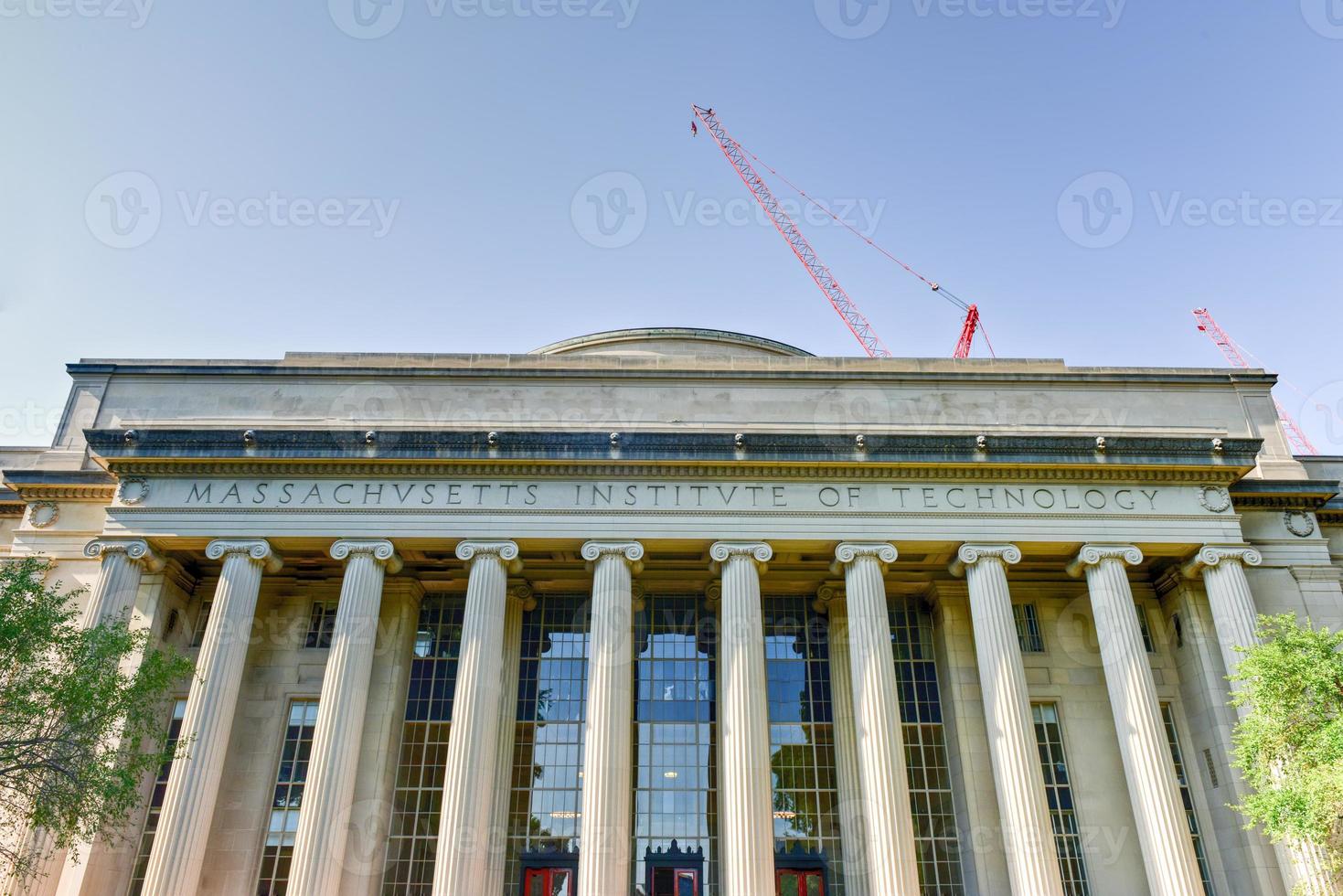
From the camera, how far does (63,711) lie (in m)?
22.7

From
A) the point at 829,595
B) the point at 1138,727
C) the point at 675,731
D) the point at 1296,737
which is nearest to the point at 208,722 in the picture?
the point at 675,731

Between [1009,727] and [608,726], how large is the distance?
11865 mm

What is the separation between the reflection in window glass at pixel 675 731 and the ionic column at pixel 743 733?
0.76 metres

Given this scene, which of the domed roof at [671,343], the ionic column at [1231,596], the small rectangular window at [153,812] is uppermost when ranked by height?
the domed roof at [671,343]

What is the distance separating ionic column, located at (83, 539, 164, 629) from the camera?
28.5m

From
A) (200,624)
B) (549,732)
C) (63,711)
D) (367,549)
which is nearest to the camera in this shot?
(63,711)

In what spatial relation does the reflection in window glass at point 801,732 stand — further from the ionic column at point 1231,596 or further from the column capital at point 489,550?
the ionic column at point 1231,596

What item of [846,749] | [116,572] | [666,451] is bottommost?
[846,749]

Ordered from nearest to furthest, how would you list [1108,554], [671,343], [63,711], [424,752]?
[63,711] < [1108,554] < [424,752] < [671,343]

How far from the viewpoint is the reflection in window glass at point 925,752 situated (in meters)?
29.6

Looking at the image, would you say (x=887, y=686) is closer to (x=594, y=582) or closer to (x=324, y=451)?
(x=594, y=582)

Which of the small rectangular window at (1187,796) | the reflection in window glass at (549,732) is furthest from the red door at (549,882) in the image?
the small rectangular window at (1187,796)

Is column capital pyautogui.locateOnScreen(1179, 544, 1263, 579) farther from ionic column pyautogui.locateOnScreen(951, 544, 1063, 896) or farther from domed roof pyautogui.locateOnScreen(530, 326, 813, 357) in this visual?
domed roof pyautogui.locateOnScreen(530, 326, 813, 357)

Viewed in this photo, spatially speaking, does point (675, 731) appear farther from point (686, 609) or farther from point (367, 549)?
point (367, 549)
